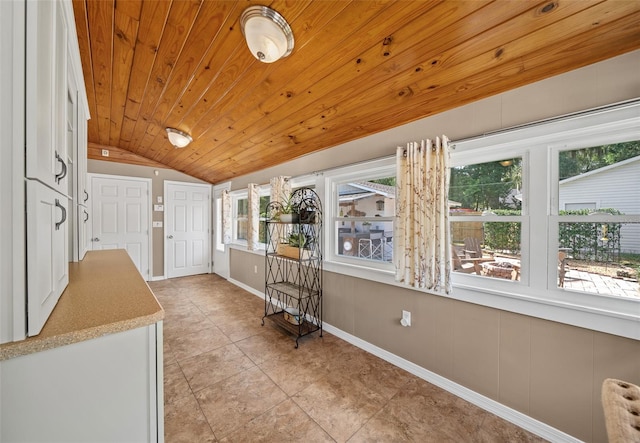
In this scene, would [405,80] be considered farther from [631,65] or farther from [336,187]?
[336,187]

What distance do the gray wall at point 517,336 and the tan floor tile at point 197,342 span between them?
1.49 m

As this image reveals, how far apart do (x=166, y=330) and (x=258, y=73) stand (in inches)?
109

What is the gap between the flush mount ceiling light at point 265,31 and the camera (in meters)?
1.29

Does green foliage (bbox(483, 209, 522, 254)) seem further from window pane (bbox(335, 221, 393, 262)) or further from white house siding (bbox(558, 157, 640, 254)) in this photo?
→ window pane (bbox(335, 221, 393, 262))

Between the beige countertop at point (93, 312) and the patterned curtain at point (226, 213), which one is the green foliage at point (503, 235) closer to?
the beige countertop at point (93, 312)

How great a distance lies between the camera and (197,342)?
2539 millimetres

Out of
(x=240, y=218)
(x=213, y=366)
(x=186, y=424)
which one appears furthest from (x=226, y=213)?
(x=186, y=424)

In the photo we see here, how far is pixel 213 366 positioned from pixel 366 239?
5.86 ft

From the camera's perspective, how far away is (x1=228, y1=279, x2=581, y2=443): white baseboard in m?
1.47

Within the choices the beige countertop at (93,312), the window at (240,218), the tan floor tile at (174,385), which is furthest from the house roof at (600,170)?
the window at (240,218)

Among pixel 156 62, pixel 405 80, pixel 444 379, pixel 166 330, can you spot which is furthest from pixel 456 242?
pixel 166 330

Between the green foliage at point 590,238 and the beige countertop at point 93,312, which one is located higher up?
the green foliage at point 590,238

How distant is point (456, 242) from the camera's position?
192 centimetres

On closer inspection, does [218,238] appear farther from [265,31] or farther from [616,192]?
[616,192]
